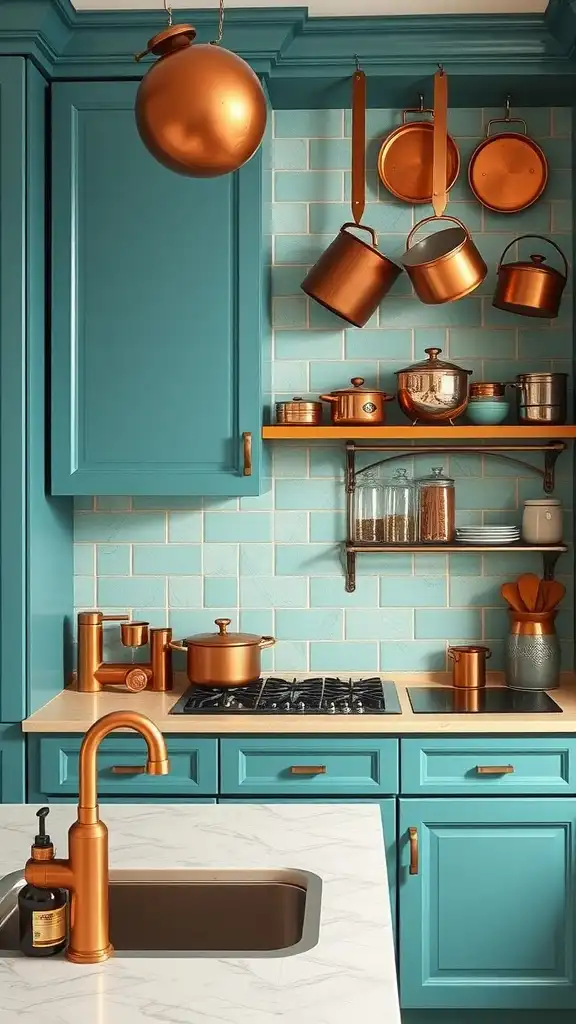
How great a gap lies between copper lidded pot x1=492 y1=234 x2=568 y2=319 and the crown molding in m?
0.54

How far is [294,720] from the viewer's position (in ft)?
9.56

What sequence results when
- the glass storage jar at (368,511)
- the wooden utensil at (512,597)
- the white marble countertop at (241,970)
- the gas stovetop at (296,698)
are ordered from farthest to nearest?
the glass storage jar at (368,511) < the wooden utensil at (512,597) < the gas stovetop at (296,698) < the white marble countertop at (241,970)

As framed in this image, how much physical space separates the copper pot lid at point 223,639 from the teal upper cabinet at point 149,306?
40cm

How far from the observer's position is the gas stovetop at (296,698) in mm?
2986

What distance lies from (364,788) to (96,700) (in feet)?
2.75

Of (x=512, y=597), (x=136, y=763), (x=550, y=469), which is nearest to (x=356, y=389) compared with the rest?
(x=550, y=469)

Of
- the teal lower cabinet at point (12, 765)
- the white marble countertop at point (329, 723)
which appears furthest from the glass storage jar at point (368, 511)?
the teal lower cabinet at point (12, 765)

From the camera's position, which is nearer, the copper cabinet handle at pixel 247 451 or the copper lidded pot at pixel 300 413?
the copper cabinet handle at pixel 247 451

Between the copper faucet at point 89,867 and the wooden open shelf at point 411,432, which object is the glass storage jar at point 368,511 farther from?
the copper faucet at point 89,867

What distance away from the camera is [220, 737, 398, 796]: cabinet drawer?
2918mm

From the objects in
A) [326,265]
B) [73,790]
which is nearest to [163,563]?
[73,790]

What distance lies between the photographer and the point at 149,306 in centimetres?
315

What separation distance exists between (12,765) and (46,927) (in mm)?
1627

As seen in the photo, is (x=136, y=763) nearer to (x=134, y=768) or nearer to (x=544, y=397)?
(x=134, y=768)
